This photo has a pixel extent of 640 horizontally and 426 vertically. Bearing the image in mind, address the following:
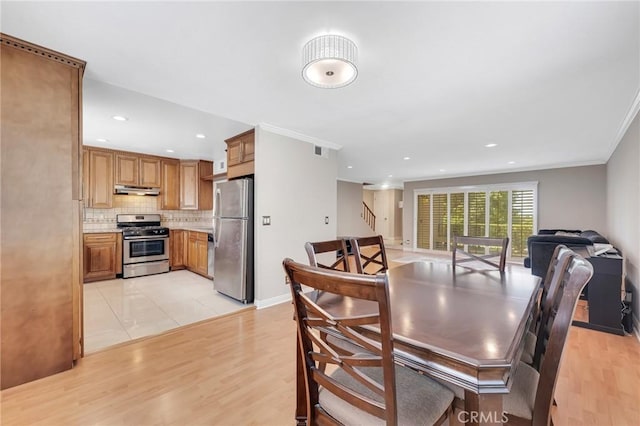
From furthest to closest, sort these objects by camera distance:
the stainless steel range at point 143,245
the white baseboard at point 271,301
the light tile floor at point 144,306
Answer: the stainless steel range at point 143,245 → the white baseboard at point 271,301 → the light tile floor at point 144,306

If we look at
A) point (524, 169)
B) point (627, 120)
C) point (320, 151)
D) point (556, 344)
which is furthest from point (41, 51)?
point (524, 169)

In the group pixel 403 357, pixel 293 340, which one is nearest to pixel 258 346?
pixel 293 340

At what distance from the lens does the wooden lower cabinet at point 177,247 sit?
5.38 m

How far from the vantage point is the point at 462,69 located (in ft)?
6.76

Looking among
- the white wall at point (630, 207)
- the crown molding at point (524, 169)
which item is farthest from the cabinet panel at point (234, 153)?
the crown molding at point (524, 169)

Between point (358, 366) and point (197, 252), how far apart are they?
4.81 m

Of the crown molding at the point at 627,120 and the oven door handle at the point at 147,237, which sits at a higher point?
the crown molding at the point at 627,120

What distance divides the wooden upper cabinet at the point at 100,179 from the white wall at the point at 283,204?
3315 millimetres

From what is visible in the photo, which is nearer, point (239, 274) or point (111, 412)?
point (111, 412)

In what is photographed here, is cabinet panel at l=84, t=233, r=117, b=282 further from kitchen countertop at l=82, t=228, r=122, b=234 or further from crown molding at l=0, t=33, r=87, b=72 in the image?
crown molding at l=0, t=33, r=87, b=72

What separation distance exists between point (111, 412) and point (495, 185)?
8170 mm

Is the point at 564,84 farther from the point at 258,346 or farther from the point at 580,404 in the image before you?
the point at 258,346

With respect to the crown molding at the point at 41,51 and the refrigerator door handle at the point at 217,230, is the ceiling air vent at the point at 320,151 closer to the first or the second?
the refrigerator door handle at the point at 217,230

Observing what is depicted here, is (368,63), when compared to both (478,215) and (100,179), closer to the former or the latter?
(100,179)
